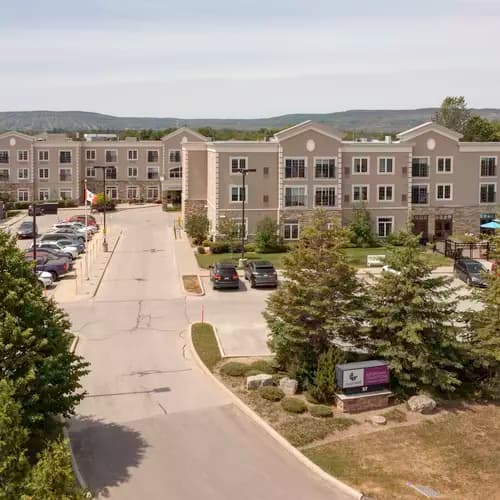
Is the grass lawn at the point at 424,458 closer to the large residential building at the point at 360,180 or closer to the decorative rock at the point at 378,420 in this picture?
the decorative rock at the point at 378,420

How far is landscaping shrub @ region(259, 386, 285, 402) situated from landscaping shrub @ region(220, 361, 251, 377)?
1.84m

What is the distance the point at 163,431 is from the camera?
757 inches

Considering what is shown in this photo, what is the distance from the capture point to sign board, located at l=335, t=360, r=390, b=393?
21.3 metres

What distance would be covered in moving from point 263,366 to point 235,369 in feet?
3.72

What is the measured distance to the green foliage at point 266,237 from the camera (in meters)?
50.5

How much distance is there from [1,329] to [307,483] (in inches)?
322

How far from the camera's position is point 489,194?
5684 cm

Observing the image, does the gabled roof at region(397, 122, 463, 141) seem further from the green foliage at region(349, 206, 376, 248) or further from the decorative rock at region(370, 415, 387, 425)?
the decorative rock at region(370, 415, 387, 425)

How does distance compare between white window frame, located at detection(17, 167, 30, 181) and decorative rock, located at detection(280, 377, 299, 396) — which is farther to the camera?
white window frame, located at detection(17, 167, 30, 181)

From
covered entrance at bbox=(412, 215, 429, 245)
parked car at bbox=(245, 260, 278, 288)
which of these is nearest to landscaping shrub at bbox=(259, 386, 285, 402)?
parked car at bbox=(245, 260, 278, 288)

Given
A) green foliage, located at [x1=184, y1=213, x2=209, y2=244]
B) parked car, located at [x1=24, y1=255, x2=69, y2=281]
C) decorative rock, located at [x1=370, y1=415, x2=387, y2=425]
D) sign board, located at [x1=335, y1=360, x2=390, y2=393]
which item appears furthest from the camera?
green foliage, located at [x1=184, y1=213, x2=209, y2=244]

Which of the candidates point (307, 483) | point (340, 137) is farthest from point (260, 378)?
point (340, 137)

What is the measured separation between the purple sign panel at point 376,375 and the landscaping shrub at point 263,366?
3.77 m

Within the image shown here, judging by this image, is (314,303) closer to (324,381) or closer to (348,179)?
(324,381)
